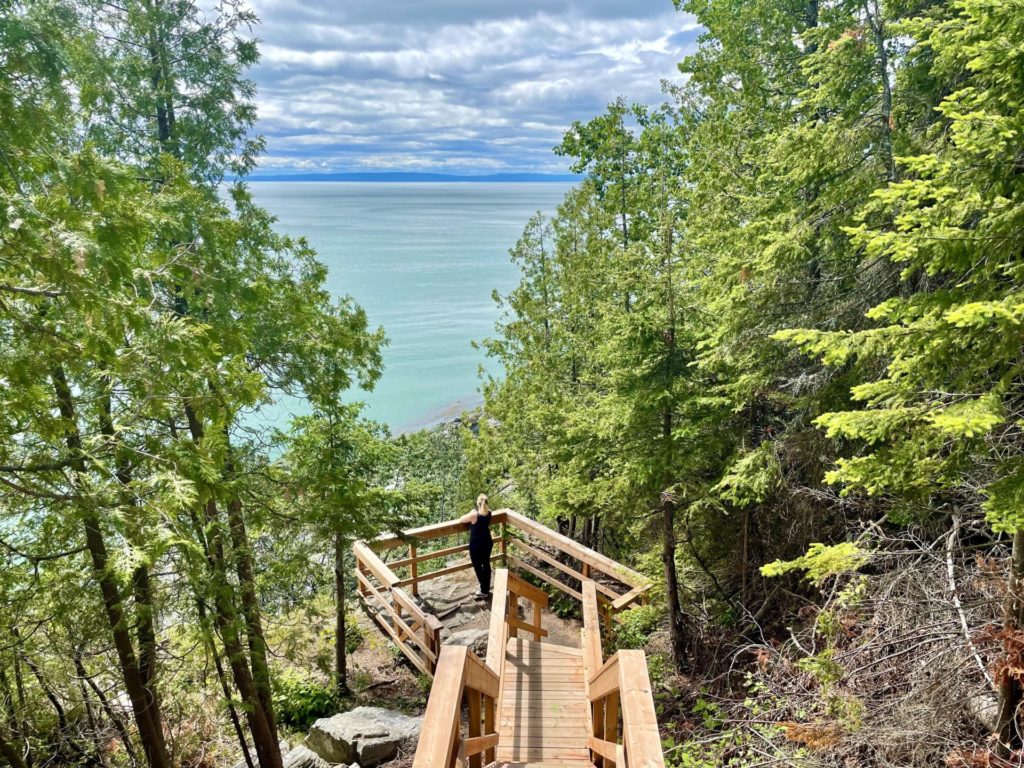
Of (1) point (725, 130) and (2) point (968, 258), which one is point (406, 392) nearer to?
(1) point (725, 130)

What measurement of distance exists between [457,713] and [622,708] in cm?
80

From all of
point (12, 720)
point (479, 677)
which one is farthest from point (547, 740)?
point (12, 720)

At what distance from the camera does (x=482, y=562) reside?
28.3 feet

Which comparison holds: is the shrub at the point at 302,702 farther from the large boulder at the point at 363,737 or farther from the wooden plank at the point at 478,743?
the wooden plank at the point at 478,743

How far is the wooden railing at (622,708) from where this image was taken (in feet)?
8.71

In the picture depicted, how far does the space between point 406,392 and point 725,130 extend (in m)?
39.8

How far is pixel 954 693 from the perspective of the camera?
354 centimetres

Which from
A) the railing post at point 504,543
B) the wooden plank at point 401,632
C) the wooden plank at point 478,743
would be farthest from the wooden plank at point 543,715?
the railing post at point 504,543

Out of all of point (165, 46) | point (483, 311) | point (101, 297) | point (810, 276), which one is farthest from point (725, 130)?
point (483, 311)

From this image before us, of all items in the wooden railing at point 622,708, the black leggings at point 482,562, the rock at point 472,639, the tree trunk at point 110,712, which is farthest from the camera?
the black leggings at point 482,562

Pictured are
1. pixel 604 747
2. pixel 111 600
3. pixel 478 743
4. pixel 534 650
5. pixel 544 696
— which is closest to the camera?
pixel 478 743

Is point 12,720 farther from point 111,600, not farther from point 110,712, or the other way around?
point 111,600

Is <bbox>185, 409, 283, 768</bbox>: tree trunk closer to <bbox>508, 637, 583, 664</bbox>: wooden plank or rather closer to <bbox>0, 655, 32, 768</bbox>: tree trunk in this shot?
<bbox>0, 655, 32, 768</bbox>: tree trunk

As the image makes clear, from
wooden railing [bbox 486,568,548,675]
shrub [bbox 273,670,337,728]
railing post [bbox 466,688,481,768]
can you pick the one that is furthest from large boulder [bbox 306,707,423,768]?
railing post [bbox 466,688,481,768]
